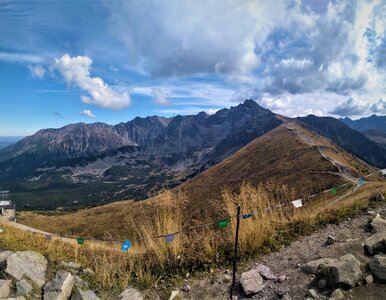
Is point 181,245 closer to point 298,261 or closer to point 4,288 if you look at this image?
point 298,261

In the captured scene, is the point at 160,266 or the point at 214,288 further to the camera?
the point at 160,266

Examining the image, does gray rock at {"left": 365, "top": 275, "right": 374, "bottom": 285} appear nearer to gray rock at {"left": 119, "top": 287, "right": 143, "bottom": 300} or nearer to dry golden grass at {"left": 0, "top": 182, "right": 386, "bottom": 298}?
dry golden grass at {"left": 0, "top": 182, "right": 386, "bottom": 298}

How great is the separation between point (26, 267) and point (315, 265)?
697 centimetres

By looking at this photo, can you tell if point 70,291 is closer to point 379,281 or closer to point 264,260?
point 264,260

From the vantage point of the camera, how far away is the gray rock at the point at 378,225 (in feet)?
28.7

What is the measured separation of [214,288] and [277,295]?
151 centimetres

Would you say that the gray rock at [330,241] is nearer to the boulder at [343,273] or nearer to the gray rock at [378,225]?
the gray rock at [378,225]

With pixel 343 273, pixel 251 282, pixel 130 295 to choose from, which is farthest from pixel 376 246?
pixel 130 295

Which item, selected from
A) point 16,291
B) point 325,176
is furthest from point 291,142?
point 16,291

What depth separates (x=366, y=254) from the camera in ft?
24.5

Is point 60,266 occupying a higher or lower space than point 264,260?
higher

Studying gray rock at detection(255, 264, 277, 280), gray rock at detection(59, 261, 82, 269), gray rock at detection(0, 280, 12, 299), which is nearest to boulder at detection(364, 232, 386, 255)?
gray rock at detection(255, 264, 277, 280)

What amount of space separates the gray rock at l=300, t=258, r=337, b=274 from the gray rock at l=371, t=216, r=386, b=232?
2.44 meters

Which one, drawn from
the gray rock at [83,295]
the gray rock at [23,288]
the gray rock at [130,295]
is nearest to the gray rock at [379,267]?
the gray rock at [130,295]
